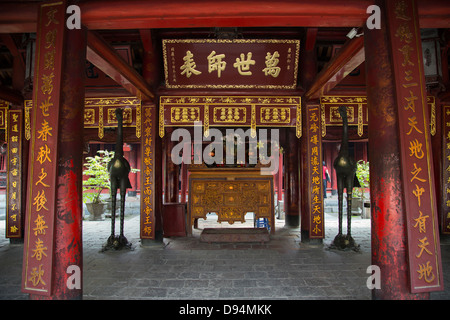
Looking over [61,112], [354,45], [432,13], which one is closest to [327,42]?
[354,45]

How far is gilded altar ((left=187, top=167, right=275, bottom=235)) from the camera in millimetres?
5805

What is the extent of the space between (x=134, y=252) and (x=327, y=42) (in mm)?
5602

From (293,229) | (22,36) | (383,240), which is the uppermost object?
(22,36)

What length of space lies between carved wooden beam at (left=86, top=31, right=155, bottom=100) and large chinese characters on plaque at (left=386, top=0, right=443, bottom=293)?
122 inches

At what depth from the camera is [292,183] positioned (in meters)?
7.24

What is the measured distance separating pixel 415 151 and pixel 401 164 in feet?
0.56

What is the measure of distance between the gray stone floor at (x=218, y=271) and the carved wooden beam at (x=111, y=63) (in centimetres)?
282

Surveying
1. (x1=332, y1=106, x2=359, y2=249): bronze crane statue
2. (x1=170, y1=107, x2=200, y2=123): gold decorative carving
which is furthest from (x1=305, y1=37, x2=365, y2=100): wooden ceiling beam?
(x1=170, y1=107, x2=200, y2=123): gold decorative carving

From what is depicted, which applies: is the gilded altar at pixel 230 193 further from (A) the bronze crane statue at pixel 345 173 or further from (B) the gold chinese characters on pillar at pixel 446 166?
(B) the gold chinese characters on pillar at pixel 446 166

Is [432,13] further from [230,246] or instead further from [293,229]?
[293,229]

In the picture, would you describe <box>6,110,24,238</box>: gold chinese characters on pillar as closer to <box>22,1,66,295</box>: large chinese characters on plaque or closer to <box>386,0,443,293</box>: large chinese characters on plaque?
<box>22,1,66,295</box>: large chinese characters on plaque

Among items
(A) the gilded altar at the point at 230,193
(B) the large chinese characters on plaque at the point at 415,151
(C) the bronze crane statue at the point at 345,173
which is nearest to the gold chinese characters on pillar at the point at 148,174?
(A) the gilded altar at the point at 230,193

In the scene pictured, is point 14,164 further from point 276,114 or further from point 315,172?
point 315,172

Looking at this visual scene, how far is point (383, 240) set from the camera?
2227mm
